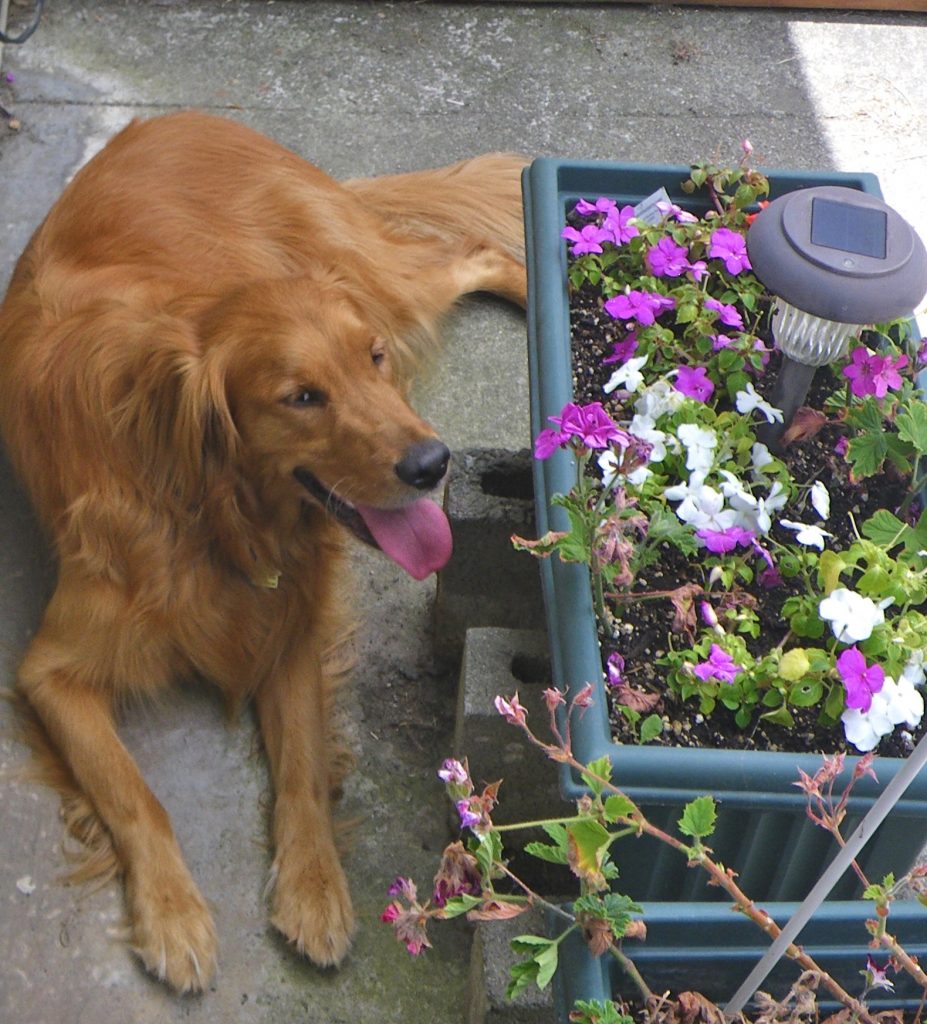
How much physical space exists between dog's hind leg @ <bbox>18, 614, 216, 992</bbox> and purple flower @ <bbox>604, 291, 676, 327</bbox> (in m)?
1.25

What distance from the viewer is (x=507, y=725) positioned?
2.30m

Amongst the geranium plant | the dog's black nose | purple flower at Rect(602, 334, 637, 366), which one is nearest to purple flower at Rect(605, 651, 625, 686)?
the geranium plant

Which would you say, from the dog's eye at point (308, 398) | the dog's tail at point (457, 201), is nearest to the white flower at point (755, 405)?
the dog's eye at point (308, 398)

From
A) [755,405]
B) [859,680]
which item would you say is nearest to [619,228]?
[755,405]

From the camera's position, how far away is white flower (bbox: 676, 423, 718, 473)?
78.9 inches

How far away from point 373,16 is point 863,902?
3.77 meters

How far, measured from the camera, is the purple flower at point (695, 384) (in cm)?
216

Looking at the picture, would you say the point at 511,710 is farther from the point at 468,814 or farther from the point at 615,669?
the point at 615,669

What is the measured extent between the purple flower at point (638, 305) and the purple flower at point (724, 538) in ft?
1.57

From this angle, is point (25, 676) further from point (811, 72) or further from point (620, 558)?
point (811, 72)

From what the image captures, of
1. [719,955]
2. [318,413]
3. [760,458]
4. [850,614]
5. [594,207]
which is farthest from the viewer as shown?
[594,207]

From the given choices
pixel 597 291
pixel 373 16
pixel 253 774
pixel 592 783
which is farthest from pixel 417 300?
pixel 592 783

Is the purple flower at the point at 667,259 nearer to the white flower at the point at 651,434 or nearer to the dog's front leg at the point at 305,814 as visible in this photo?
the white flower at the point at 651,434

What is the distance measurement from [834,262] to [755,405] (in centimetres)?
41
